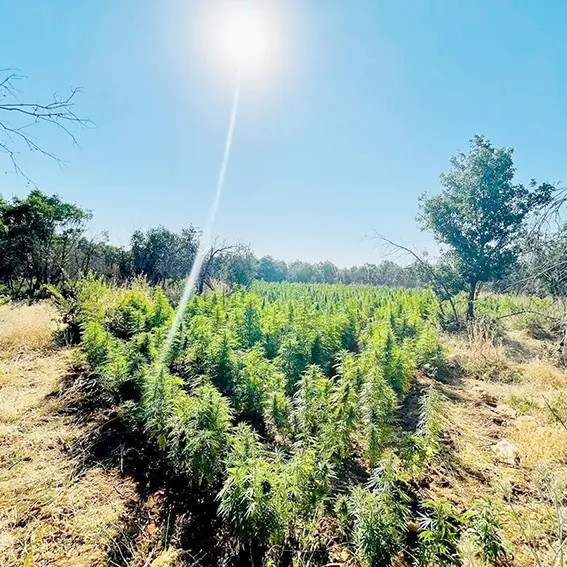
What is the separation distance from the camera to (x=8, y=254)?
45.9ft

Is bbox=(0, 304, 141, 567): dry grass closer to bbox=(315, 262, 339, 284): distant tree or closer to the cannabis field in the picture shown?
the cannabis field

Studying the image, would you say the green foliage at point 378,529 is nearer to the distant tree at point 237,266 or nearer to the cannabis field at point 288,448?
the cannabis field at point 288,448

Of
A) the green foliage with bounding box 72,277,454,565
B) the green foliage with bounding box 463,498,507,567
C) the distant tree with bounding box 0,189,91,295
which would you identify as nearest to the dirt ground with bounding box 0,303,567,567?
the green foliage with bounding box 463,498,507,567

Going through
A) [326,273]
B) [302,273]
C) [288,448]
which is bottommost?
[288,448]

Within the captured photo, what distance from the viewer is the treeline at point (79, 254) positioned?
13.8 m

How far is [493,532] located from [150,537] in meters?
2.28

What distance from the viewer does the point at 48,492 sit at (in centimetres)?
256

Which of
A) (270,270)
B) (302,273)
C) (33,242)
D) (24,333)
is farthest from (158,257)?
(302,273)

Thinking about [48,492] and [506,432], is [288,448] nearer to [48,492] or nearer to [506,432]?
[48,492]

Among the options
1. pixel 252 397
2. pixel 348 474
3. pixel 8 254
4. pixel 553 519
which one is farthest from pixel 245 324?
pixel 8 254

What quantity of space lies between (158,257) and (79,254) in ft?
14.5

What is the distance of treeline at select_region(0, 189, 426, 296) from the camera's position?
1376 cm

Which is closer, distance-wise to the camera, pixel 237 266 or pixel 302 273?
pixel 237 266

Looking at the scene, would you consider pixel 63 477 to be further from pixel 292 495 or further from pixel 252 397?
pixel 292 495
